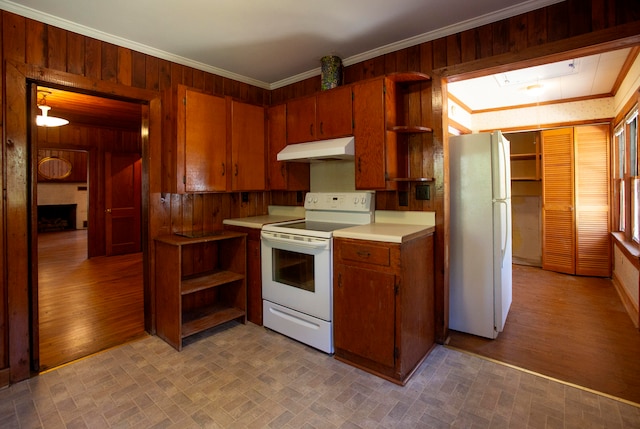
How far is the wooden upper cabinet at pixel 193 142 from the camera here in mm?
2670

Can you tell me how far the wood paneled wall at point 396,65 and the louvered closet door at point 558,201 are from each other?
297 cm

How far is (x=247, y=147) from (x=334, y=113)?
3.16 feet

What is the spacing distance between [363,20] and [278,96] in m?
1.57

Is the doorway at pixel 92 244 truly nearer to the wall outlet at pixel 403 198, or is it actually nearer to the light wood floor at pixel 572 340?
the wall outlet at pixel 403 198

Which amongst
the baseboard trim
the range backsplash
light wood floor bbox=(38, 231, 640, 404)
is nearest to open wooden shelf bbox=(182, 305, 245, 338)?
light wood floor bbox=(38, 231, 640, 404)

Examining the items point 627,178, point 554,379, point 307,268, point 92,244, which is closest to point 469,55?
point 307,268

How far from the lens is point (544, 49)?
2.10m

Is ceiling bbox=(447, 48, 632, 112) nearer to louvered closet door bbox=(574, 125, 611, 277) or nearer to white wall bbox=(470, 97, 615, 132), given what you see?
white wall bbox=(470, 97, 615, 132)

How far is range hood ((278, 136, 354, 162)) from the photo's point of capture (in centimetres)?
263

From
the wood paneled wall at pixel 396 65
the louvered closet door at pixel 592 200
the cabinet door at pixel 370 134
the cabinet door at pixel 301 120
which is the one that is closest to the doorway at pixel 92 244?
the wood paneled wall at pixel 396 65

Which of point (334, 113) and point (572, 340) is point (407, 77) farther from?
point (572, 340)

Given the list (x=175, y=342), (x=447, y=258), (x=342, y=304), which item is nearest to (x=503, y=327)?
(x=447, y=258)

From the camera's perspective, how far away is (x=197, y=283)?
9.15 feet

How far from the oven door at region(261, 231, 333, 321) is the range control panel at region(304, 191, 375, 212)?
59 centimetres
